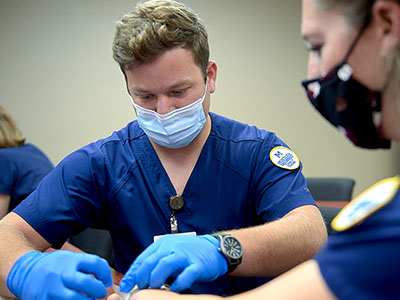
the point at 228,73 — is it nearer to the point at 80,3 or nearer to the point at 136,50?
the point at 80,3

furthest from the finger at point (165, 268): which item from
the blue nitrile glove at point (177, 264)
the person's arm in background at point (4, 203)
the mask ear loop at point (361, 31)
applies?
the person's arm in background at point (4, 203)

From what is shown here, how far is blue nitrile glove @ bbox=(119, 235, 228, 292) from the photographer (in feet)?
3.11

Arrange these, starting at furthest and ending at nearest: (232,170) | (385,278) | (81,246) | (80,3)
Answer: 1. (80,3)
2. (81,246)
3. (232,170)
4. (385,278)

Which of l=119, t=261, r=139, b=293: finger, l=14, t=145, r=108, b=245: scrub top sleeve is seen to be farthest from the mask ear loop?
l=14, t=145, r=108, b=245: scrub top sleeve

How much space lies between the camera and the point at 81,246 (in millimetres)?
2041

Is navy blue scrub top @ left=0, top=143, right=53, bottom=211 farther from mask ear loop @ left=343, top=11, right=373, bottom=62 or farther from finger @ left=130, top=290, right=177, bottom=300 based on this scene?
mask ear loop @ left=343, top=11, right=373, bottom=62

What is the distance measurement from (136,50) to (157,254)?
59 cm

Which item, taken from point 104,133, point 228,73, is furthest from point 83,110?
point 228,73

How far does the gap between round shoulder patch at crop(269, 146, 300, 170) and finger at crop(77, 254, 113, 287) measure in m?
0.61

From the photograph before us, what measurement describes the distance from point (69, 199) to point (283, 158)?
66 cm

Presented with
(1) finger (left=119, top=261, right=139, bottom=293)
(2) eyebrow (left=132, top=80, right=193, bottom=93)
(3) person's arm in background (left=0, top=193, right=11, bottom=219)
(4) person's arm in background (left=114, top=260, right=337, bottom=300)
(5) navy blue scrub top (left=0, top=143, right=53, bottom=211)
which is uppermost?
(2) eyebrow (left=132, top=80, right=193, bottom=93)

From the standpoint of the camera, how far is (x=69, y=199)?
131cm

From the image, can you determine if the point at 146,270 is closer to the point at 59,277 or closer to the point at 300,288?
the point at 59,277

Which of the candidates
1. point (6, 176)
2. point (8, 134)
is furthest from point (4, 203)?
point (8, 134)
